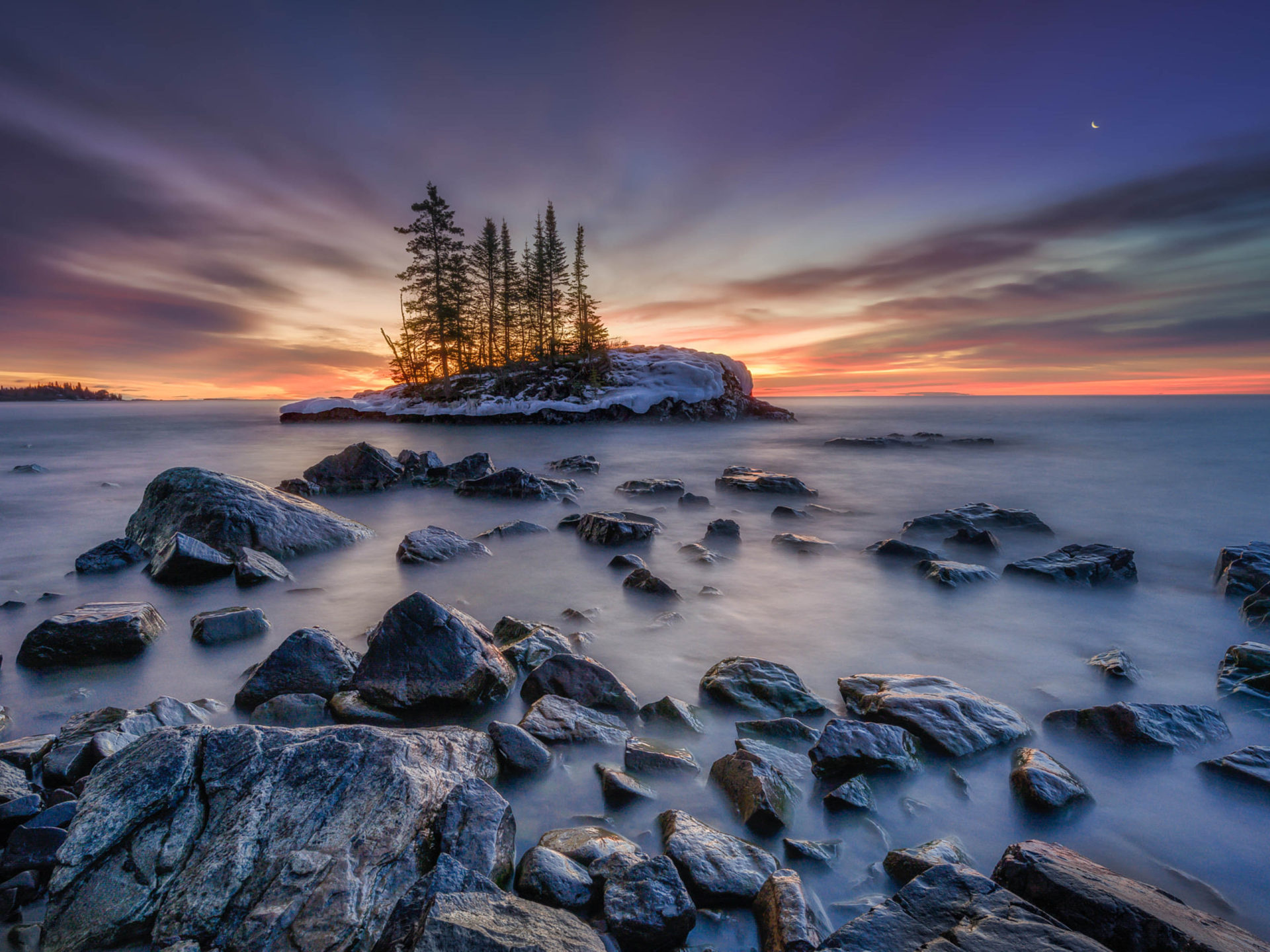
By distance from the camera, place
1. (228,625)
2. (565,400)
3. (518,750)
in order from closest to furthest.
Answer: (518,750) → (228,625) → (565,400)

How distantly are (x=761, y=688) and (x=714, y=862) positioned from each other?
1.44 meters

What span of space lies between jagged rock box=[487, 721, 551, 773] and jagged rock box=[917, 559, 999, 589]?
15.4 feet

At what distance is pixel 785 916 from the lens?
5.76 feet

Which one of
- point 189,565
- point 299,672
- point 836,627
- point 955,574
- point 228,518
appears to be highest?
point 228,518

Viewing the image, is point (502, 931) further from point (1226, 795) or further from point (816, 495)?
point (816, 495)

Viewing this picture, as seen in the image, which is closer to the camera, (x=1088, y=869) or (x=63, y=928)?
(x=63, y=928)

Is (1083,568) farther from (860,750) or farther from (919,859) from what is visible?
(919,859)

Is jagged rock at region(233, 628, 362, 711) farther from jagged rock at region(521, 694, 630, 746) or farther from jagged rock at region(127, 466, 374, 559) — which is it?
A: jagged rock at region(127, 466, 374, 559)

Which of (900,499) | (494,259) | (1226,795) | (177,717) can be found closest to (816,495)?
(900,499)

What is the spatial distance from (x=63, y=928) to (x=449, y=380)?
128 ft

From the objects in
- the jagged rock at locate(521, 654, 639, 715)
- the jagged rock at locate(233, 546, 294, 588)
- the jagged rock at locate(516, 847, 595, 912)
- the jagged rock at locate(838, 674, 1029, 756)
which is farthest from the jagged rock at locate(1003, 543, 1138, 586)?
the jagged rock at locate(233, 546, 294, 588)

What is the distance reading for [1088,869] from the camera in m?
1.80

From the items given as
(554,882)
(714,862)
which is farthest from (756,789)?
(554,882)

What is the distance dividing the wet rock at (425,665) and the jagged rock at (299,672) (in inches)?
7.2
